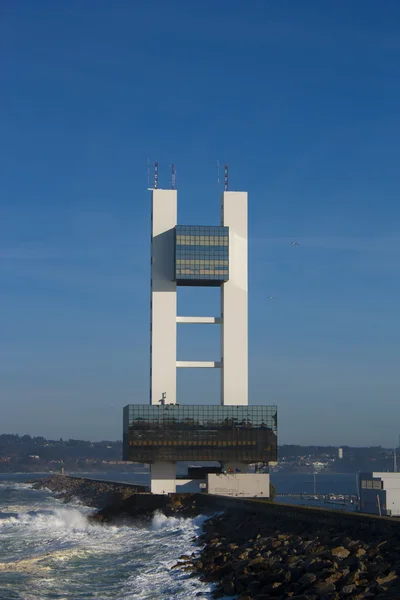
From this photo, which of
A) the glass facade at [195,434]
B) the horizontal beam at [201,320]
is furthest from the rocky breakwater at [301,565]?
the horizontal beam at [201,320]

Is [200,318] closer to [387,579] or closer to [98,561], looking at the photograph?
[98,561]

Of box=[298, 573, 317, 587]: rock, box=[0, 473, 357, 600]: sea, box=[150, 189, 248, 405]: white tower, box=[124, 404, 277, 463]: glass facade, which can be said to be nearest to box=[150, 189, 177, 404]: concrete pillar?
box=[150, 189, 248, 405]: white tower

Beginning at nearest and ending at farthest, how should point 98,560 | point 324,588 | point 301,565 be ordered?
point 324,588 < point 301,565 < point 98,560

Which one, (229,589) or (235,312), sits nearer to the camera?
(229,589)

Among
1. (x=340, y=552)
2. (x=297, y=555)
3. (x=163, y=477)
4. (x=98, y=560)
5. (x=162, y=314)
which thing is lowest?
(x=98, y=560)

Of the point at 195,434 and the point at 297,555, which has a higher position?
the point at 195,434

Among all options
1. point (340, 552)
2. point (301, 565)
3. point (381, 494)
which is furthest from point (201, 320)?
point (301, 565)

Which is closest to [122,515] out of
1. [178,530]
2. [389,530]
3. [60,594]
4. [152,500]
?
[152,500]
